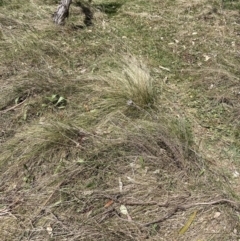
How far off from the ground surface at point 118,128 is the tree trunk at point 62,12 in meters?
0.13

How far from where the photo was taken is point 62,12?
4.73 meters

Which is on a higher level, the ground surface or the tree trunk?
the tree trunk

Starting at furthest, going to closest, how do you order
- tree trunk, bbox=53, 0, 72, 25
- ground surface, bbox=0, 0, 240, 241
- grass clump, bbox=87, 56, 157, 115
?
tree trunk, bbox=53, 0, 72, 25 < grass clump, bbox=87, 56, 157, 115 < ground surface, bbox=0, 0, 240, 241

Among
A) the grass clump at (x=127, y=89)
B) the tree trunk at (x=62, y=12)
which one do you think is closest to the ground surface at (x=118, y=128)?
the grass clump at (x=127, y=89)

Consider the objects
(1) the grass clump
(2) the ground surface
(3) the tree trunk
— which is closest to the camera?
(2) the ground surface

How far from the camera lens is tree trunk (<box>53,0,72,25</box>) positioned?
472 centimetres

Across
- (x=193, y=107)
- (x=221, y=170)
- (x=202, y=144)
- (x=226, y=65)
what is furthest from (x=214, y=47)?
(x=221, y=170)

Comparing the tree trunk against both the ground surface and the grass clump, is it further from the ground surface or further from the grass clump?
the grass clump

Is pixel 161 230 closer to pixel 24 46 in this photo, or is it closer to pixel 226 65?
pixel 226 65

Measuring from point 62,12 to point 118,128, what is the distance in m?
2.22

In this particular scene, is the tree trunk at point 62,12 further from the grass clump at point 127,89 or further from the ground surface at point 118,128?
the grass clump at point 127,89

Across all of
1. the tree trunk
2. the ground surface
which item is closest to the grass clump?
the ground surface

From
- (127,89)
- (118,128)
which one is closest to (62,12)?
(127,89)

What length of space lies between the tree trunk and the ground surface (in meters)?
0.13
